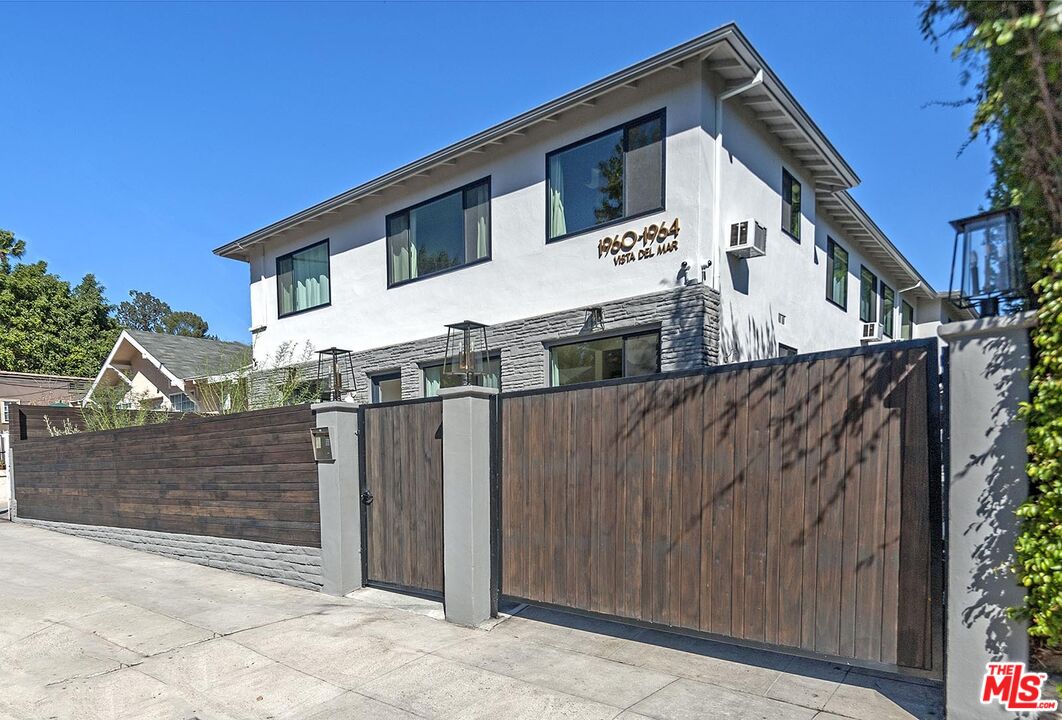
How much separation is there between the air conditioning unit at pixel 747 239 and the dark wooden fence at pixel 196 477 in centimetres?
551

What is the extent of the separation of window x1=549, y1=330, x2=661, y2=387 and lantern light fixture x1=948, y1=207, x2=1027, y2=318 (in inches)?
153

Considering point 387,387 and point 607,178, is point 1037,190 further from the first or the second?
point 387,387

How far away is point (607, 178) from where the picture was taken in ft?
24.2

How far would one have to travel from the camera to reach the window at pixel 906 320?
15.7m

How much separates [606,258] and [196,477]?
20.7ft

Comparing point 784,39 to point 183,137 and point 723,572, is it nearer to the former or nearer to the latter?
point 723,572

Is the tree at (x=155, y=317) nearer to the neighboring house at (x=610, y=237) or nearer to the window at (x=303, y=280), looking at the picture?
the window at (x=303, y=280)

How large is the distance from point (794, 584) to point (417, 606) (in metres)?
3.48

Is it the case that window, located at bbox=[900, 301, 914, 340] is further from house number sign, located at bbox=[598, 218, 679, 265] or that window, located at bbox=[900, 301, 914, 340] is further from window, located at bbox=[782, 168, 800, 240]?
house number sign, located at bbox=[598, 218, 679, 265]

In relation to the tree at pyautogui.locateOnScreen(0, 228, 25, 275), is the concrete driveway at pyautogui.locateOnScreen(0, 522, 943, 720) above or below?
below

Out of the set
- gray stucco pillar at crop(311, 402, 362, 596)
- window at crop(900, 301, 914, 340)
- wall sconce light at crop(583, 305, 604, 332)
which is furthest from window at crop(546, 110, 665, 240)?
→ window at crop(900, 301, 914, 340)

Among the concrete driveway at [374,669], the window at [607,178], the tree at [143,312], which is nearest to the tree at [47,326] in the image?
the concrete driveway at [374,669]

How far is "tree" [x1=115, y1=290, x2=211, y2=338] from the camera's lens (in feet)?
167

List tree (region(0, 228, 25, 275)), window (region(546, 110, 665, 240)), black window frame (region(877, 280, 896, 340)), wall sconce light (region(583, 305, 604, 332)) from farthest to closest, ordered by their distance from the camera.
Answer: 1. tree (region(0, 228, 25, 275))
2. black window frame (region(877, 280, 896, 340))
3. wall sconce light (region(583, 305, 604, 332))
4. window (region(546, 110, 665, 240))
